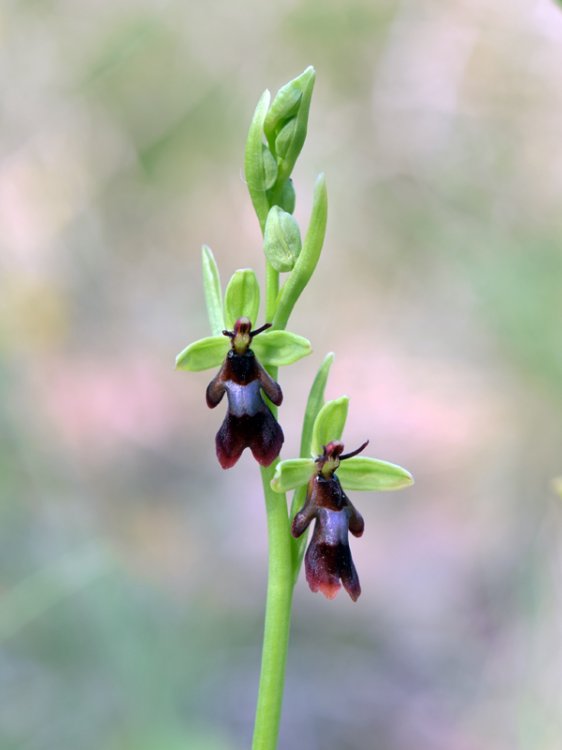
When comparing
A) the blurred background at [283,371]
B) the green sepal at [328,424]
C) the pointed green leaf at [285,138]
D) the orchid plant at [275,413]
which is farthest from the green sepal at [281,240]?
the blurred background at [283,371]

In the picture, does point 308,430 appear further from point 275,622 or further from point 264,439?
point 275,622

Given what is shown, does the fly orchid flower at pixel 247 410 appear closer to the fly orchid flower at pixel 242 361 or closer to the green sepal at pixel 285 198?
the fly orchid flower at pixel 242 361

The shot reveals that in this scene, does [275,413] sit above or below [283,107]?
below

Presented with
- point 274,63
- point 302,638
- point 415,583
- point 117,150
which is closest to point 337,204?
point 274,63

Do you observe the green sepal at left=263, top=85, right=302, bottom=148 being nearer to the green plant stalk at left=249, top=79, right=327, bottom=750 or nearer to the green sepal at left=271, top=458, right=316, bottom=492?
the green plant stalk at left=249, top=79, right=327, bottom=750

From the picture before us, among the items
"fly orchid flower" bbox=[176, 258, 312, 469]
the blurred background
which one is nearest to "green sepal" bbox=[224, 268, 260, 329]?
"fly orchid flower" bbox=[176, 258, 312, 469]

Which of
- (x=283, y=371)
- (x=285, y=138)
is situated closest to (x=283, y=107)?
(x=285, y=138)
